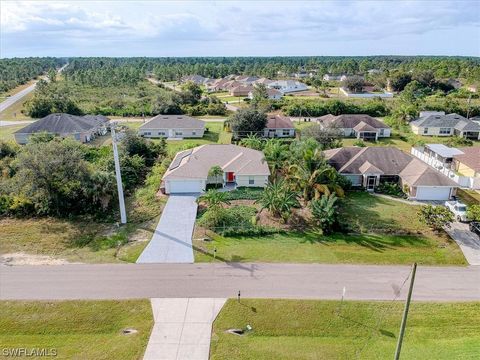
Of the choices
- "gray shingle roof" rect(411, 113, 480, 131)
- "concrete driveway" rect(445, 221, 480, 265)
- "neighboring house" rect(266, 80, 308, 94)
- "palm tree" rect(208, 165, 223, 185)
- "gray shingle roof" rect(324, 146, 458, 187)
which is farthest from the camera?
"neighboring house" rect(266, 80, 308, 94)

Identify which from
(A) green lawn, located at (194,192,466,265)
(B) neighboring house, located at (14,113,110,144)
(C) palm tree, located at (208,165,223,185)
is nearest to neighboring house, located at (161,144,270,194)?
(C) palm tree, located at (208,165,223,185)

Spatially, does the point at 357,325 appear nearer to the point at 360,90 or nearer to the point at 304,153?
A: the point at 304,153

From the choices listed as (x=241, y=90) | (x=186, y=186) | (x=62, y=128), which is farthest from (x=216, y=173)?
(x=241, y=90)

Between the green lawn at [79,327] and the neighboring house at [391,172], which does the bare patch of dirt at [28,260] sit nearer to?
the green lawn at [79,327]

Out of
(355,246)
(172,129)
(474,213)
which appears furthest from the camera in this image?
(172,129)

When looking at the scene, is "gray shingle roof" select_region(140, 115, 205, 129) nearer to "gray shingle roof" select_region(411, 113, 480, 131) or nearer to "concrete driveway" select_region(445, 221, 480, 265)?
"gray shingle roof" select_region(411, 113, 480, 131)

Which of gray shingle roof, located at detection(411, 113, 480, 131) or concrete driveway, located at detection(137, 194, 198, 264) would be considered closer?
concrete driveway, located at detection(137, 194, 198, 264)

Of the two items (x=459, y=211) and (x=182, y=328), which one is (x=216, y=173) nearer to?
(x=182, y=328)
